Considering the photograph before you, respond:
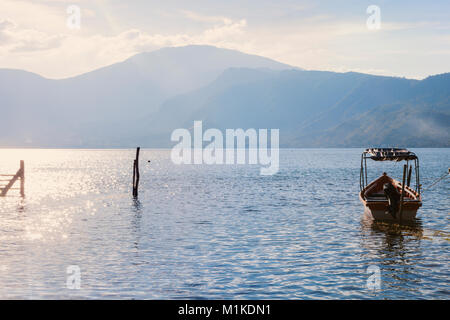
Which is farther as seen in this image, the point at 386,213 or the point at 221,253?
the point at 386,213

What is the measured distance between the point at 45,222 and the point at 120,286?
64.8ft

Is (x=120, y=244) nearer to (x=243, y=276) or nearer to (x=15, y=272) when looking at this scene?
(x=15, y=272)

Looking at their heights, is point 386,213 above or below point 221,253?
above

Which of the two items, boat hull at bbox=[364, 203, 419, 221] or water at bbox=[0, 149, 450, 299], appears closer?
water at bbox=[0, 149, 450, 299]

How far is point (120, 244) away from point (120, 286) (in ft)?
28.6

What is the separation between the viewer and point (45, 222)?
35188 millimetres

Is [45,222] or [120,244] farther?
[45,222]

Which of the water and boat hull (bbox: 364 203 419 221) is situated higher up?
boat hull (bbox: 364 203 419 221)

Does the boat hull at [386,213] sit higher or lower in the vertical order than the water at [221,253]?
higher

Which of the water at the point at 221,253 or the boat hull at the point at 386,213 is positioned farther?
the boat hull at the point at 386,213
